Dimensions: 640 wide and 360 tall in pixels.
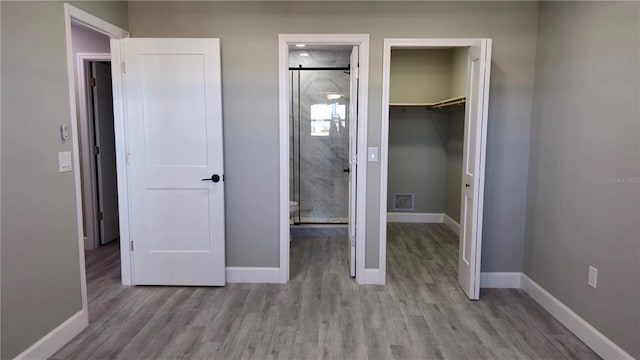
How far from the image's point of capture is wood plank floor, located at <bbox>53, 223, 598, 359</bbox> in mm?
2342

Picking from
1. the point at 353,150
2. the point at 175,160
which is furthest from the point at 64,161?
the point at 353,150

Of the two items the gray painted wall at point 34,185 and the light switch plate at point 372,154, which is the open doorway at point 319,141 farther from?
the gray painted wall at point 34,185

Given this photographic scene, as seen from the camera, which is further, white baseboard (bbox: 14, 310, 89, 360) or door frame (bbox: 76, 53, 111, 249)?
door frame (bbox: 76, 53, 111, 249)

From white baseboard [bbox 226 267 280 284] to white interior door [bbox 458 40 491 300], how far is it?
1631 mm

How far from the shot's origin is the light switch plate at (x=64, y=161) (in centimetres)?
235

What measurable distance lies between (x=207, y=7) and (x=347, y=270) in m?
Result: 2.67

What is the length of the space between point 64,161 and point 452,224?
4.54 m

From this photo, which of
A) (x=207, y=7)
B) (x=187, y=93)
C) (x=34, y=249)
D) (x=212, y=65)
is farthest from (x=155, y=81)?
(x=34, y=249)

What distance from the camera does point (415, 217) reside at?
5.66 metres

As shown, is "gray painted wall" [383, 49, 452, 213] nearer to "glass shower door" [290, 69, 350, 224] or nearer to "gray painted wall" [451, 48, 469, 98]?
"gray painted wall" [451, 48, 469, 98]

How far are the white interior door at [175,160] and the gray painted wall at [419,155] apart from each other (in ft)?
10.1

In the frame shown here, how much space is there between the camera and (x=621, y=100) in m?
2.18

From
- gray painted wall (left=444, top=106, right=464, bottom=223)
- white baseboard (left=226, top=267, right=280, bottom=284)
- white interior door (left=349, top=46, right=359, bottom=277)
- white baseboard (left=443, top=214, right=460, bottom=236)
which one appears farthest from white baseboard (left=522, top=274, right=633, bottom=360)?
white baseboard (left=226, top=267, right=280, bottom=284)

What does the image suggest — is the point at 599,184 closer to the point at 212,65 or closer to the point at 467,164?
the point at 467,164
